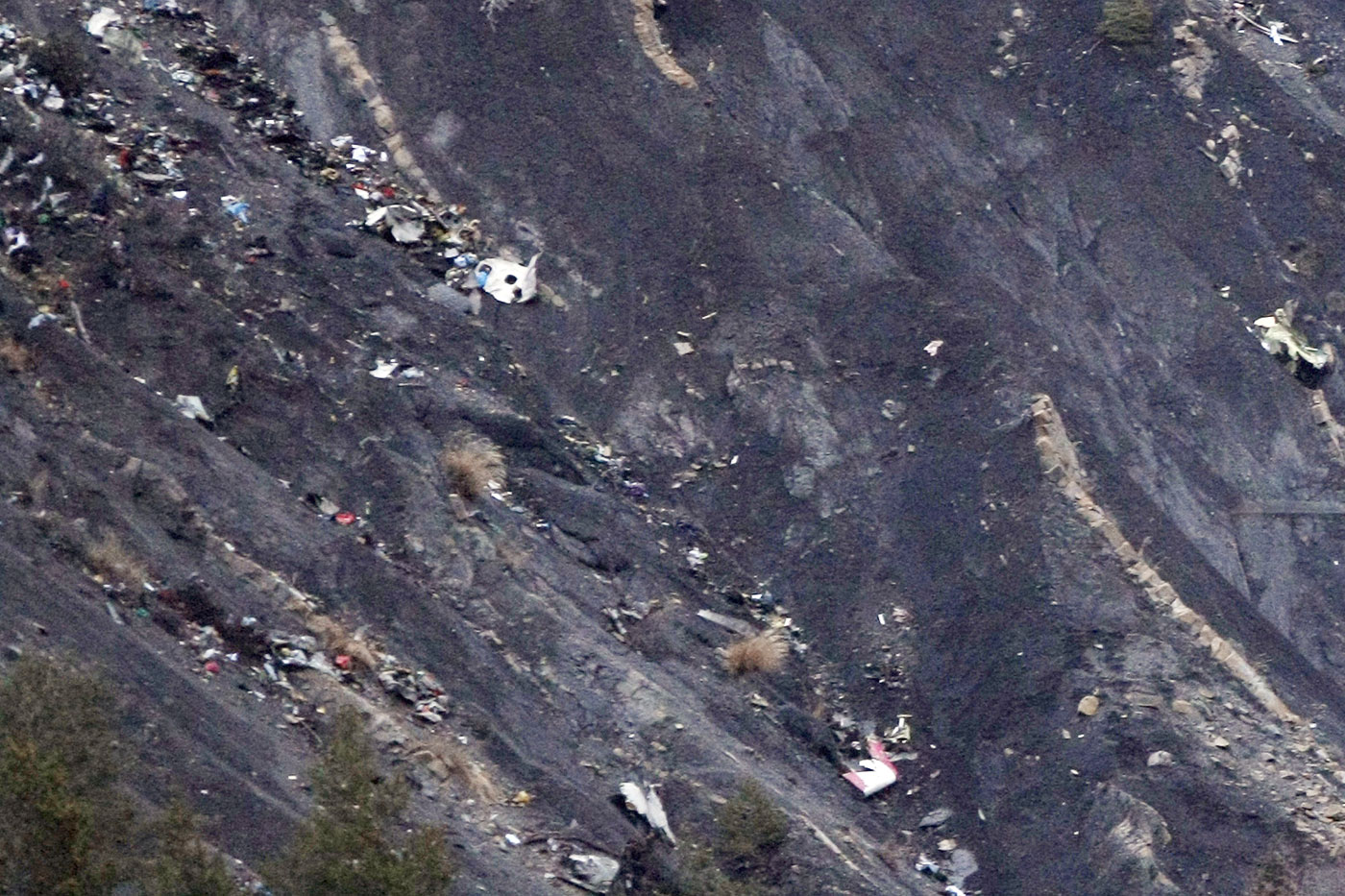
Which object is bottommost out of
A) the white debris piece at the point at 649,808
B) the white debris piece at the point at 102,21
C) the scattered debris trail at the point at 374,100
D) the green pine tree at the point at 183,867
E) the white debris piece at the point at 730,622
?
the white debris piece at the point at 649,808

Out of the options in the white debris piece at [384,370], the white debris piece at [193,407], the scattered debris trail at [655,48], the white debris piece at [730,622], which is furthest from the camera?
the scattered debris trail at [655,48]

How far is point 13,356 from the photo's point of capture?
1286 cm

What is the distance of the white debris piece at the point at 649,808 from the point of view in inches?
494

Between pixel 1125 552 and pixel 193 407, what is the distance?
8952 millimetres

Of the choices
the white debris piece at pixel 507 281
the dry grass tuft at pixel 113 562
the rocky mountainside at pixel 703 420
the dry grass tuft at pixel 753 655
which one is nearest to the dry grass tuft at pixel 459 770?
the rocky mountainside at pixel 703 420

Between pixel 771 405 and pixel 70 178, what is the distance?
24.7 feet

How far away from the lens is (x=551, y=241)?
58.6 feet

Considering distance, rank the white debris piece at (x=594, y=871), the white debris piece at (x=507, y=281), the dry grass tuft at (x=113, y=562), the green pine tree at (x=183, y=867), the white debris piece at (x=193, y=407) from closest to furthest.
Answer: the green pine tree at (x=183, y=867) < the white debris piece at (x=594, y=871) < the dry grass tuft at (x=113, y=562) < the white debris piece at (x=193, y=407) < the white debris piece at (x=507, y=281)

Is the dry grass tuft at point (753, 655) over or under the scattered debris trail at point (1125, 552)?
under

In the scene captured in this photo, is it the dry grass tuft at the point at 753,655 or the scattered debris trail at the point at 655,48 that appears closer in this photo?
the dry grass tuft at the point at 753,655

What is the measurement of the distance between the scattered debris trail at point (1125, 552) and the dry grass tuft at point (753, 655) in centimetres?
335

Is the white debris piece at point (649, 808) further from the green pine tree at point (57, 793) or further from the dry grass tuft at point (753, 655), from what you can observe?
the green pine tree at point (57, 793)

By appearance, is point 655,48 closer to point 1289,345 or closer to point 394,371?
point 394,371

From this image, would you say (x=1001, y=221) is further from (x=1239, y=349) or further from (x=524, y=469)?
(x=524, y=469)
